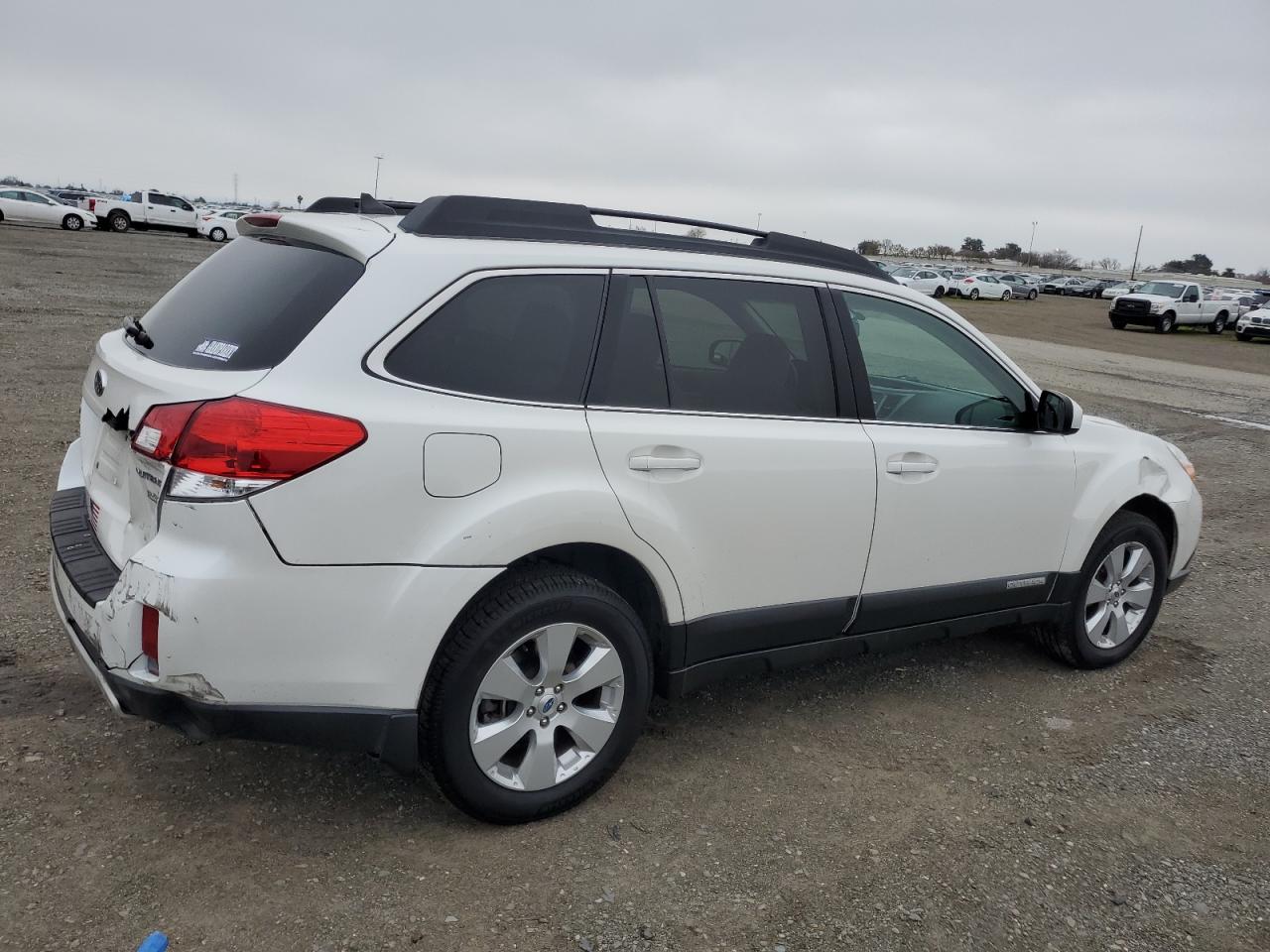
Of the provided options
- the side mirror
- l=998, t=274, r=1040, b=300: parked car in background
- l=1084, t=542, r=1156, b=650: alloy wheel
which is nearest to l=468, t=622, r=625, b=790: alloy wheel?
the side mirror

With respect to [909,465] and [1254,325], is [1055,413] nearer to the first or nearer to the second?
[909,465]

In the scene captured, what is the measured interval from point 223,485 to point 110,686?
2.16 ft

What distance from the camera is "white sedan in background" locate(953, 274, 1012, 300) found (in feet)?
164

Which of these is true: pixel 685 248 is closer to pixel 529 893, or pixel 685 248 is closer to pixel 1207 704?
pixel 529 893

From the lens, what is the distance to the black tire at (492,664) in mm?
2801

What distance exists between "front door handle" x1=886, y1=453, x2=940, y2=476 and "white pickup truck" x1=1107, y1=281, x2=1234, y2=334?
36438mm

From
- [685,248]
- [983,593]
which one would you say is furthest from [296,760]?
[983,593]

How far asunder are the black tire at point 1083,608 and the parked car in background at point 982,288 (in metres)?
47.7

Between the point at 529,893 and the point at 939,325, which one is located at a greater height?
the point at 939,325

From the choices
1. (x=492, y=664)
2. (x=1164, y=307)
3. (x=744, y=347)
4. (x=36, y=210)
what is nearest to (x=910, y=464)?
(x=744, y=347)

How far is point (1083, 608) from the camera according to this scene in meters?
4.49

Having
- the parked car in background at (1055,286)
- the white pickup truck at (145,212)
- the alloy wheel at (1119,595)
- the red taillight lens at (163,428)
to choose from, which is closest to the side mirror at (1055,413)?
the alloy wheel at (1119,595)

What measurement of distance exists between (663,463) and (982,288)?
51.2 meters

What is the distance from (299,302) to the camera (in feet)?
9.18
